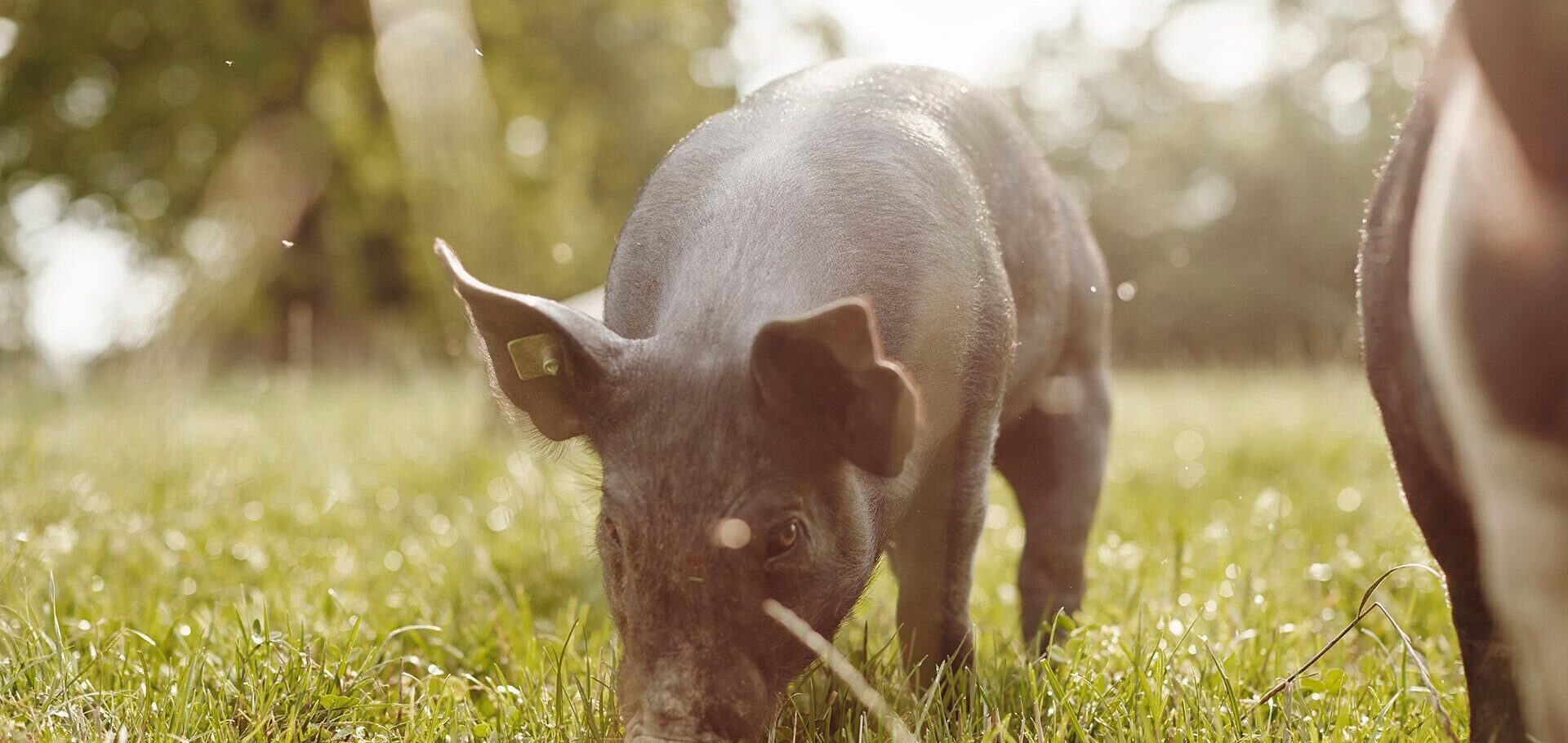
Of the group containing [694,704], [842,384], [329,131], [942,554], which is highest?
[842,384]

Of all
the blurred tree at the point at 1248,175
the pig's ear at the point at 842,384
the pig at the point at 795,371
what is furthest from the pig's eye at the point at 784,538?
the blurred tree at the point at 1248,175

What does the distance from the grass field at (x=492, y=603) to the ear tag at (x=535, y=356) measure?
24.4 inches

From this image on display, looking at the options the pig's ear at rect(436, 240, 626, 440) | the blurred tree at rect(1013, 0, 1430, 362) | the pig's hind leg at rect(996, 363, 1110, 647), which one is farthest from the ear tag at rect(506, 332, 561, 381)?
the blurred tree at rect(1013, 0, 1430, 362)

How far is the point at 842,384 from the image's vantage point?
91.7 inches

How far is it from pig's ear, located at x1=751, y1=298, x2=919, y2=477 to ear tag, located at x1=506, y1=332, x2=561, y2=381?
0.44 metres

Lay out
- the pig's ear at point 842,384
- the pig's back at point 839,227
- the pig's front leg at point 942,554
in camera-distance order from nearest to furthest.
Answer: the pig's ear at point 842,384
the pig's back at point 839,227
the pig's front leg at point 942,554

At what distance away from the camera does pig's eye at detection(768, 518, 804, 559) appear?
238 centimetres

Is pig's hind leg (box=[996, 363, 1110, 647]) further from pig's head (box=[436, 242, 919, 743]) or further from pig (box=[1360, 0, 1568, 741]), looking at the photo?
pig (box=[1360, 0, 1568, 741])

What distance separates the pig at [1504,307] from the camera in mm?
1631

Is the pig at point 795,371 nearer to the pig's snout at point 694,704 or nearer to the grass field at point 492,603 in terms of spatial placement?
the pig's snout at point 694,704

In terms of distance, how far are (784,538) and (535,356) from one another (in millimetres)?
613

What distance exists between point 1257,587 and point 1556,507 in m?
2.37

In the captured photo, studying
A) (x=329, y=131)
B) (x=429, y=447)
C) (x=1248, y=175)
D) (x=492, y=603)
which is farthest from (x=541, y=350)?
(x=1248, y=175)

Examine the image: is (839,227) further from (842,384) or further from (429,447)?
(429,447)
